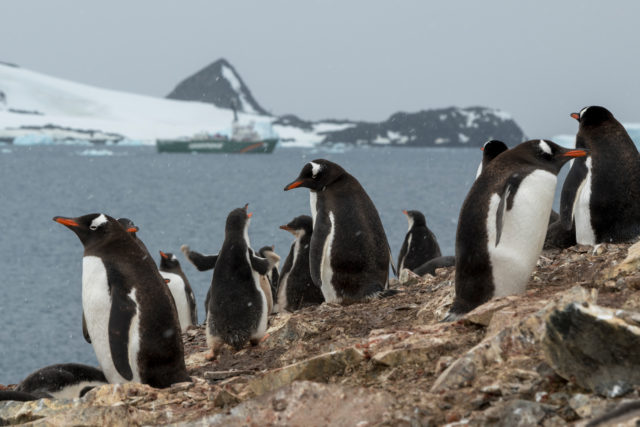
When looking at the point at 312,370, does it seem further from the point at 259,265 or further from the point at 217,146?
the point at 217,146

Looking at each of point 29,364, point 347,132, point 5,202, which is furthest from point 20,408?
point 347,132

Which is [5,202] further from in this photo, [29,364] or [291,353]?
[291,353]

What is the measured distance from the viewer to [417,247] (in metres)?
Result: 11.2

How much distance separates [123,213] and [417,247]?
3747cm

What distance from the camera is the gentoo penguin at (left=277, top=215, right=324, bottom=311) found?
810cm

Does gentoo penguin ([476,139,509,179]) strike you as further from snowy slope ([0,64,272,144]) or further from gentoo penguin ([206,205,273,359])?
snowy slope ([0,64,272,144])

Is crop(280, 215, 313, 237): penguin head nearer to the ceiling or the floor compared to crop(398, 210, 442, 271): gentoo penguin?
nearer to the ceiling

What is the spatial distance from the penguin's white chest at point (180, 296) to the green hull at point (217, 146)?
95.8 metres

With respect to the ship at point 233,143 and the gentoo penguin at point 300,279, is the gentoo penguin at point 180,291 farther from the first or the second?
the ship at point 233,143

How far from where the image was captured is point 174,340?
16.8 ft

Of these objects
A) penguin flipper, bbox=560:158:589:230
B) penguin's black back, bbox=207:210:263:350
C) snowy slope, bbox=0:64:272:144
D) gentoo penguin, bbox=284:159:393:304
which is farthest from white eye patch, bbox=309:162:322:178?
snowy slope, bbox=0:64:272:144

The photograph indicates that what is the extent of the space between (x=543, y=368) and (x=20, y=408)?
2.90 m

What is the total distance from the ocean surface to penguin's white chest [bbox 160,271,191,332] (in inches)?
188

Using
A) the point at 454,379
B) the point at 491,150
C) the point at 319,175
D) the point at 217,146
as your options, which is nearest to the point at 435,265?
the point at 319,175
